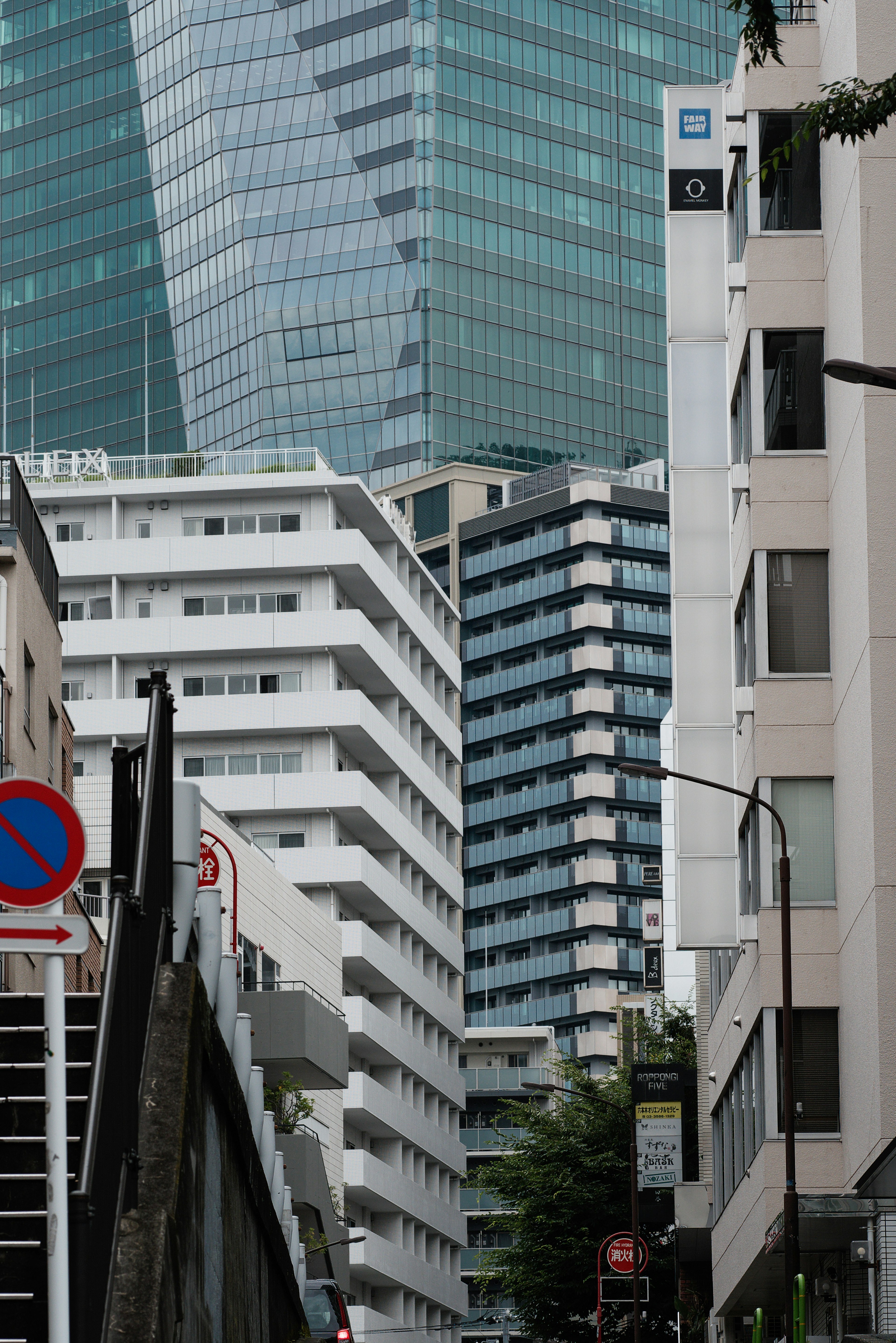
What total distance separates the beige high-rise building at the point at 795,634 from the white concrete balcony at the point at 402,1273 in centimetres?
5057

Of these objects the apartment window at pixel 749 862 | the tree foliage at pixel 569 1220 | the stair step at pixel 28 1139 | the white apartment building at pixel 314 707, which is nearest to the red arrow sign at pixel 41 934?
the stair step at pixel 28 1139

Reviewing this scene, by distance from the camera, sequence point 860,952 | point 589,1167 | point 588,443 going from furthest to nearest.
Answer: point 588,443, point 589,1167, point 860,952

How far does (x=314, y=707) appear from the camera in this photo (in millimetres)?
101062

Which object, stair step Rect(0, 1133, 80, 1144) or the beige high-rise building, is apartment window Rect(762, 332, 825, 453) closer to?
the beige high-rise building

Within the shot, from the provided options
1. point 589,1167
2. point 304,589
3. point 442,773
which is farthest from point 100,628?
point 589,1167

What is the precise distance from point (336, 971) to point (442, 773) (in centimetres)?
2746

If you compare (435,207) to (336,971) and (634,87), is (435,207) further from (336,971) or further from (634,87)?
(336,971)

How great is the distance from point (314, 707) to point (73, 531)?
1500cm

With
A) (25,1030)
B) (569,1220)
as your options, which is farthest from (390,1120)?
(25,1030)

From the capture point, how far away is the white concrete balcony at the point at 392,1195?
92938mm

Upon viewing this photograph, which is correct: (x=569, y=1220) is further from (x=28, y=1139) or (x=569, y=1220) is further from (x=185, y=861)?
(x=28, y=1139)

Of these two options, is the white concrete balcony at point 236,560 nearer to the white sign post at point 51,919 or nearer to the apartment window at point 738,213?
the apartment window at point 738,213

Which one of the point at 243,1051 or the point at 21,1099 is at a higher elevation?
the point at 243,1051

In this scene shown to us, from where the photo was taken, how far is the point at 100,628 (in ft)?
346
